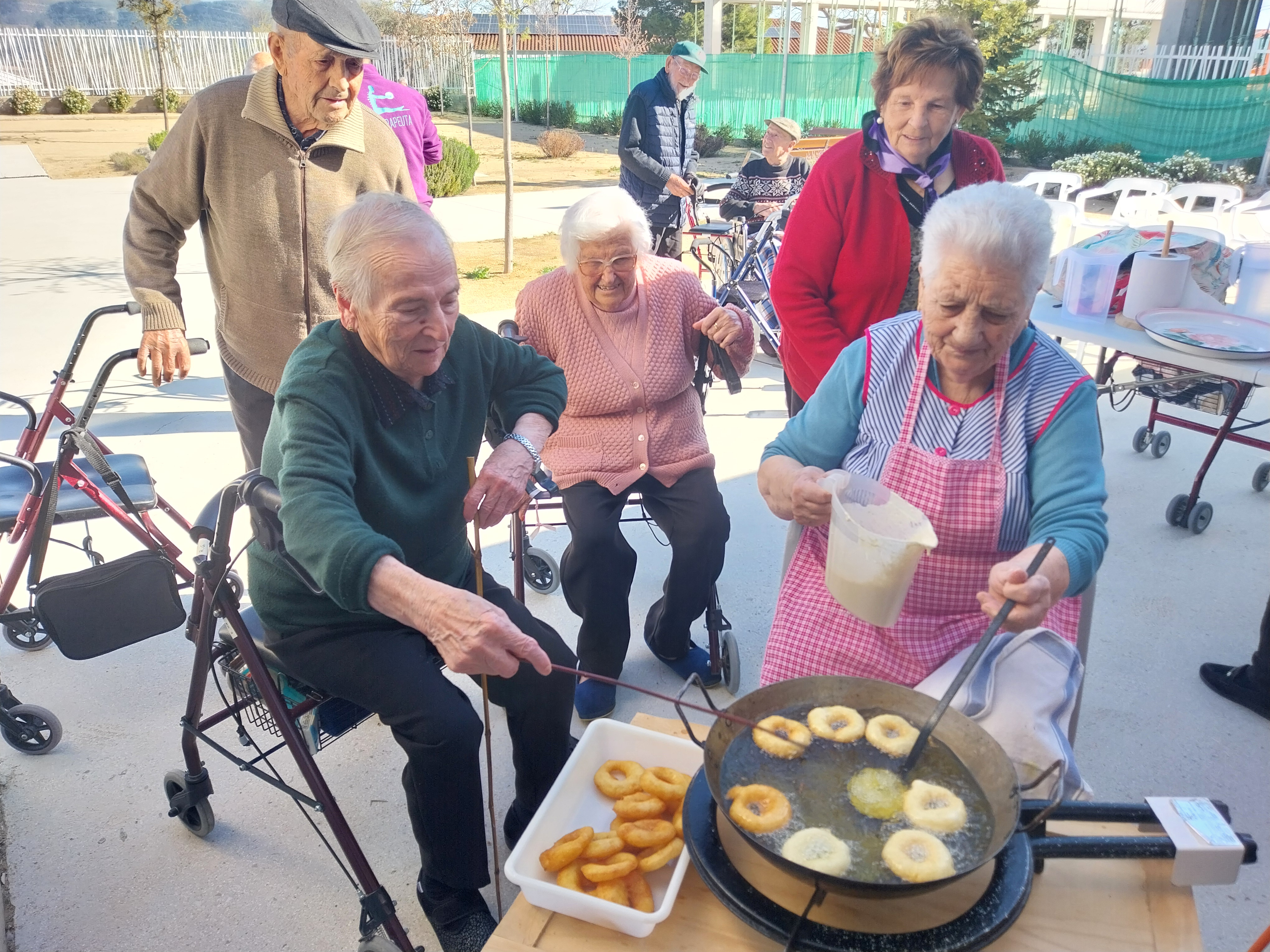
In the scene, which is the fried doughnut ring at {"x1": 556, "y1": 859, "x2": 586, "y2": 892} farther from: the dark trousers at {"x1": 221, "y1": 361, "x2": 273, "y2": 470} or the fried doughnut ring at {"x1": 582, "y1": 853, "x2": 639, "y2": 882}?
the dark trousers at {"x1": 221, "y1": 361, "x2": 273, "y2": 470}

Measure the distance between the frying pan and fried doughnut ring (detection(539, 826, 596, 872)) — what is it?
228 mm

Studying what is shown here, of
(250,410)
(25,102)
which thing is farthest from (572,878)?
(25,102)

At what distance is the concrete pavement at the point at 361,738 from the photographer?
2.04m

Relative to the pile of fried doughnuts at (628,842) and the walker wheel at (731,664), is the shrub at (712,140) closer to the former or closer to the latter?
the walker wheel at (731,664)

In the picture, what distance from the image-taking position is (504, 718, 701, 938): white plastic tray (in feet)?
4.21

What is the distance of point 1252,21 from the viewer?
69.3 ft

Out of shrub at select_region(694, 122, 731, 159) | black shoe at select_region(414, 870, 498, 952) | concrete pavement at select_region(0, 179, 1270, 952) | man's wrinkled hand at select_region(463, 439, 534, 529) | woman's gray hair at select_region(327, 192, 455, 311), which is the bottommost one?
concrete pavement at select_region(0, 179, 1270, 952)

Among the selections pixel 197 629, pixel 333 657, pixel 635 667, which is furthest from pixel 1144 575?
pixel 197 629

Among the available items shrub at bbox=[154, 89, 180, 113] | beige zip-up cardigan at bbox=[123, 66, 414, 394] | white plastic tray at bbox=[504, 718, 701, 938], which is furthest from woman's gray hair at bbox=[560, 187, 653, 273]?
shrub at bbox=[154, 89, 180, 113]

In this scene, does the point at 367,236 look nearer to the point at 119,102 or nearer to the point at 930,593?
the point at 930,593

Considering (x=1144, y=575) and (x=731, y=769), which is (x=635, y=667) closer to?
(x=731, y=769)

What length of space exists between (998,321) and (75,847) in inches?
97.7

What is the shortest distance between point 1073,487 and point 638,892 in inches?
42.0

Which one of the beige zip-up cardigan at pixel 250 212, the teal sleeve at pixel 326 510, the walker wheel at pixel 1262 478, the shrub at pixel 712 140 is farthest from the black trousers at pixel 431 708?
the shrub at pixel 712 140
